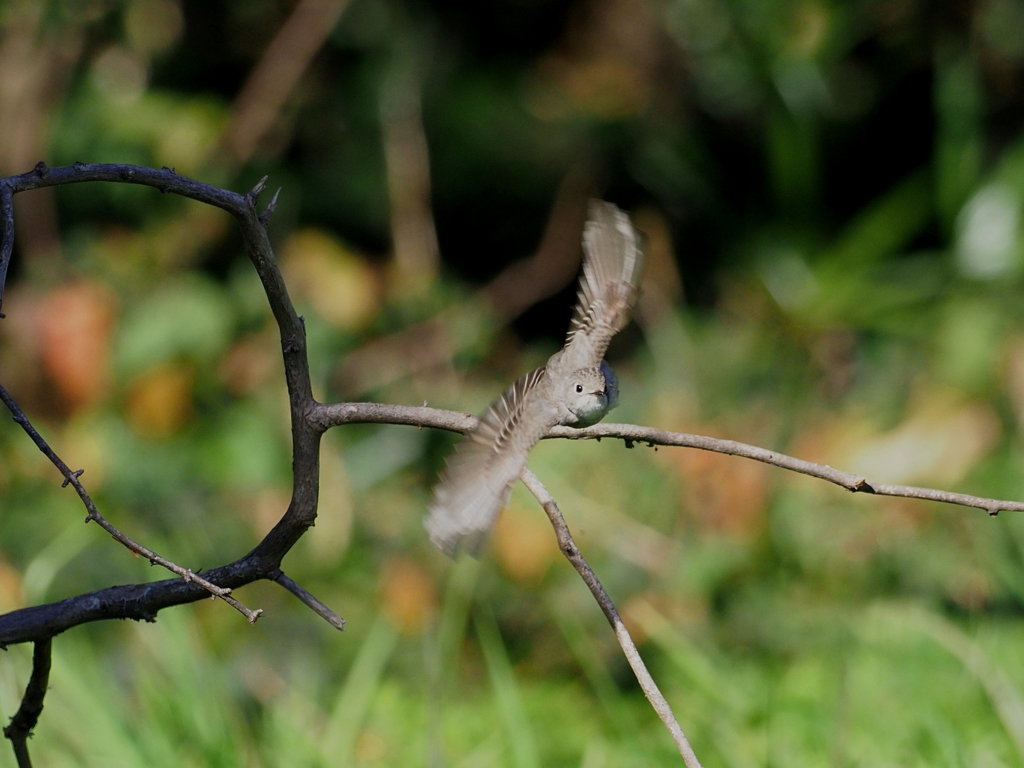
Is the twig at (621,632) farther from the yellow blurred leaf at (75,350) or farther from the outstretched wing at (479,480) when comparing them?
the yellow blurred leaf at (75,350)

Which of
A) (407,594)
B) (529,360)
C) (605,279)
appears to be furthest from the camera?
(529,360)

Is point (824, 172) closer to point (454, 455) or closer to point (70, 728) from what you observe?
point (70, 728)

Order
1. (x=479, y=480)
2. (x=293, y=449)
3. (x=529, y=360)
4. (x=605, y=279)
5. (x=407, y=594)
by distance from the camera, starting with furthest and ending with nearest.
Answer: (x=529, y=360) → (x=407, y=594) → (x=605, y=279) → (x=293, y=449) → (x=479, y=480)

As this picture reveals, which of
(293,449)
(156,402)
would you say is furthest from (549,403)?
(156,402)

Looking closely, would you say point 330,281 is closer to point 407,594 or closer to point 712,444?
point 407,594

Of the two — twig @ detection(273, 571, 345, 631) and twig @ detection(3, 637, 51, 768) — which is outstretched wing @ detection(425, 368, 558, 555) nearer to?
twig @ detection(273, 571, 345, 631)

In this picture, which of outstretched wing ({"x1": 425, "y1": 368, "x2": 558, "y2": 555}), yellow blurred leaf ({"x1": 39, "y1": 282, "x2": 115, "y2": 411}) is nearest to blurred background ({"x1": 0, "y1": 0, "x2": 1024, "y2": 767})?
yellow blurred leaf ({"x1": 39, "y1": 282, "x2": 115, "y2": 411})

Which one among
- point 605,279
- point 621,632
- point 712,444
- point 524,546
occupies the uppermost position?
point 524,546

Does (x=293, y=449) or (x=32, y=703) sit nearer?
(x=293, y=449)
